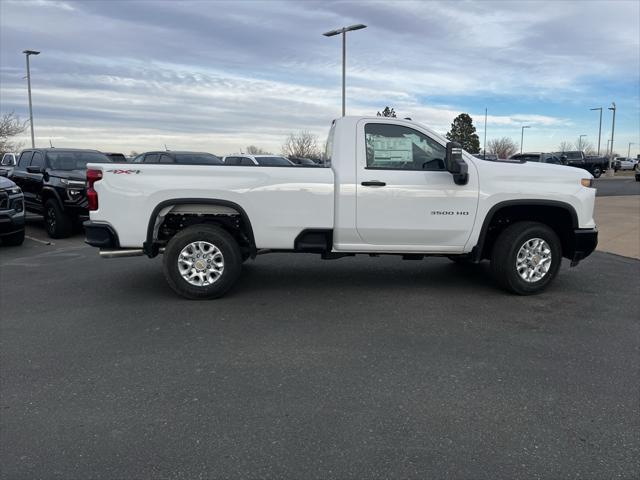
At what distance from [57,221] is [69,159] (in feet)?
5.51

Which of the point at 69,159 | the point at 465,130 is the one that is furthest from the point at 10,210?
the point at 465,130

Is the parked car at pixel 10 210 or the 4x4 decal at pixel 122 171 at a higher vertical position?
the 4x4 decal at pixel 122 171

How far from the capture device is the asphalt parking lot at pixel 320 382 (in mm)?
2867

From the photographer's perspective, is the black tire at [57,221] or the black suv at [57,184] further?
the black tire at [57,221]

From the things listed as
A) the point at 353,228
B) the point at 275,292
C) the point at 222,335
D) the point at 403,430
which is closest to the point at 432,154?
the point at 353,228

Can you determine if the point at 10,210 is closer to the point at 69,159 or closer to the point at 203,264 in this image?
the point at 69,159

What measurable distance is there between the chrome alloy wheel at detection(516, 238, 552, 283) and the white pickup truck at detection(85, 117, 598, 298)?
12 millimetres

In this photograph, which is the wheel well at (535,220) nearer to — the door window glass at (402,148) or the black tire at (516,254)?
the black tire at (516,254)

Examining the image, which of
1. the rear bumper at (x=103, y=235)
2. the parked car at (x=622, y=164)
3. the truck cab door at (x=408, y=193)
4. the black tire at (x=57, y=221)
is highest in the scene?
the parked car at (x=622, y=164)

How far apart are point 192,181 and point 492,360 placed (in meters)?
3.51

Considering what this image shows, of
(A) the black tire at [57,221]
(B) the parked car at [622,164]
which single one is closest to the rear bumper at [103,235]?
(A) the black tire at [57,221]

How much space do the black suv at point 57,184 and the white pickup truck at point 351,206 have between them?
5.18m

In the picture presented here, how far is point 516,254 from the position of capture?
601 cm

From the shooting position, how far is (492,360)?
13.8 feet
